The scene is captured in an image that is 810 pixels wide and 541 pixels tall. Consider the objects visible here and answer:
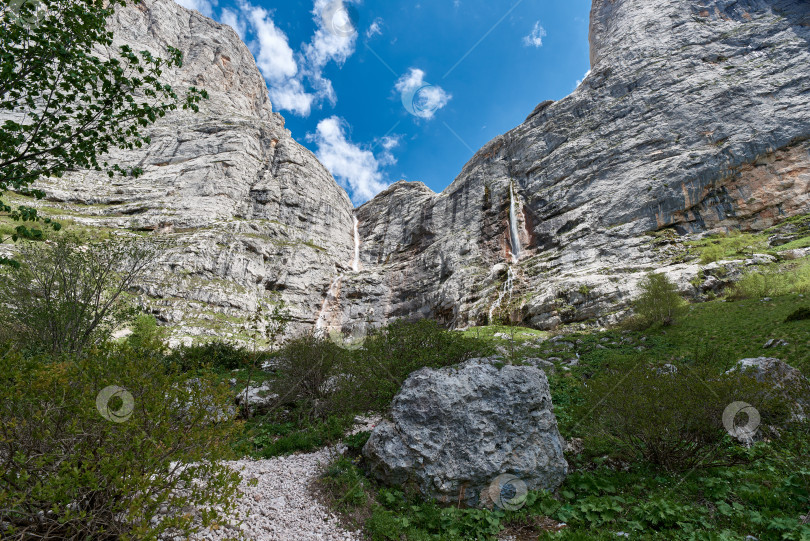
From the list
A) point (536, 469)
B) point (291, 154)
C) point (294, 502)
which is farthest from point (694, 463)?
point (291, 154)

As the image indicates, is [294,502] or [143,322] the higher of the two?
[143,322]

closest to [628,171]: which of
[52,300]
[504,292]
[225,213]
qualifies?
[504,292]

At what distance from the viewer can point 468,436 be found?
660 centimetres

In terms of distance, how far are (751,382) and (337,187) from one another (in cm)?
7384

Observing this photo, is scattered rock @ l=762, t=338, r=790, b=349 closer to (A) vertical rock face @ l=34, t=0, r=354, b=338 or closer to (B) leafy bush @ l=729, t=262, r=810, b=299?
(B) leafy bush @ l=729, t=262, r=810, b=299

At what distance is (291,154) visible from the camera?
2584 inches

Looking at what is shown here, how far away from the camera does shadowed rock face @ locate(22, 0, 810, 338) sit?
31922 millimetres

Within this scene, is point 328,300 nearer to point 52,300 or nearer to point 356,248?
point 356,248

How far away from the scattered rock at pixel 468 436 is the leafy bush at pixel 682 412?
1496 millimetres

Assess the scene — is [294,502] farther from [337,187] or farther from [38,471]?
[337,187]

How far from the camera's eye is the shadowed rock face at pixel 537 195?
31922mm

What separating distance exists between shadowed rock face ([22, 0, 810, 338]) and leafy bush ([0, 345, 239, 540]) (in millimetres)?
23193

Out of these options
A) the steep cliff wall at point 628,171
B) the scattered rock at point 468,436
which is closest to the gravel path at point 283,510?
the scattered rock at point 468,436

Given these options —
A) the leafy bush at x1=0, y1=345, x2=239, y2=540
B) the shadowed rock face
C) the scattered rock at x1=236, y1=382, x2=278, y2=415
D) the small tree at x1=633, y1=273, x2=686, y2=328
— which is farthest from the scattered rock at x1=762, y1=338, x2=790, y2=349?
the scattered rock at x1=236, y1=382, x2=278, y2=415
